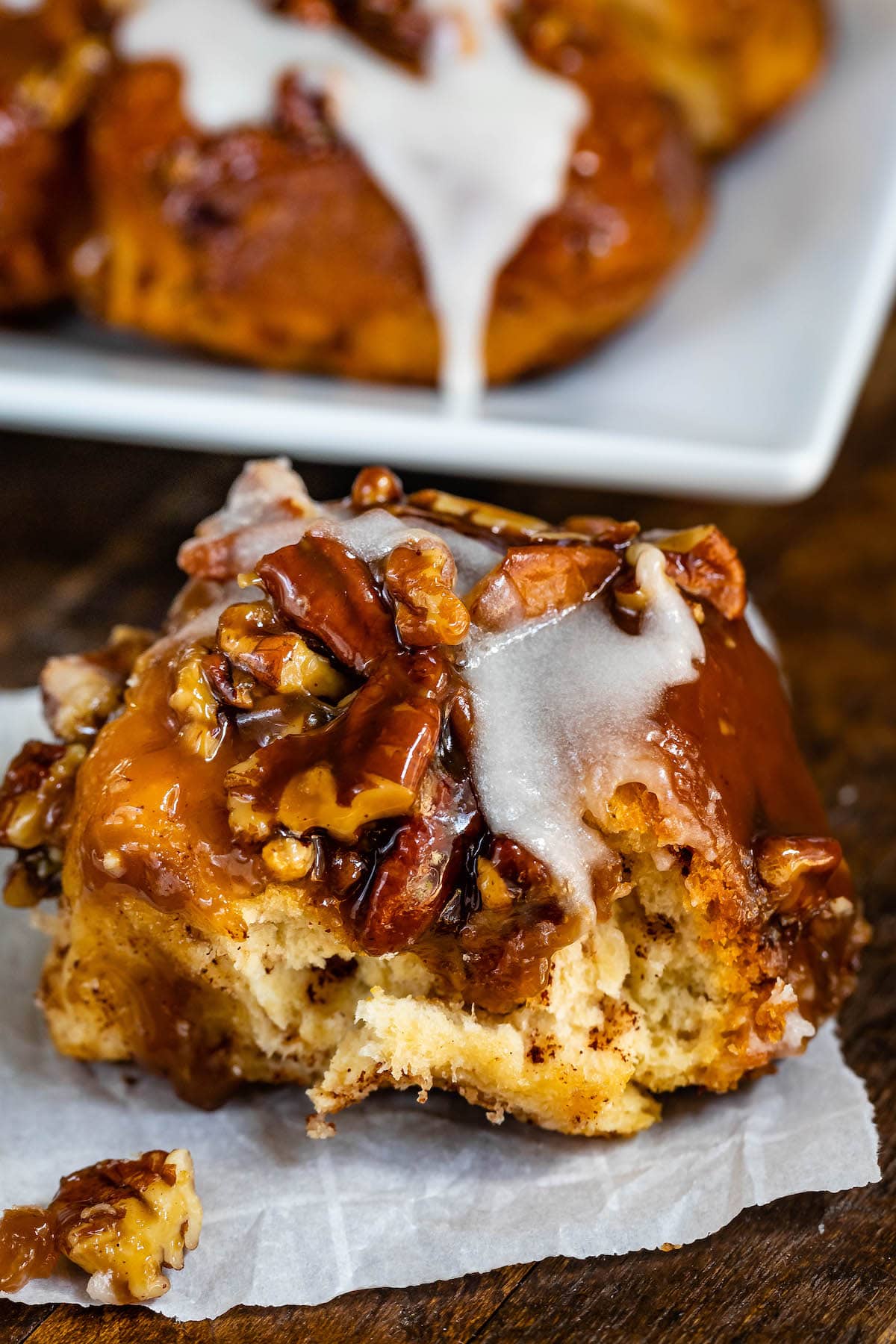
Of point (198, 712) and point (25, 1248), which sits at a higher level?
point (198, 712)

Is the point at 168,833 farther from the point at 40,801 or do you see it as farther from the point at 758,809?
the point at 758,809

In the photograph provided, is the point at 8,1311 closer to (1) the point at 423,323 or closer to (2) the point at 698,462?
(2) the point at 698,462

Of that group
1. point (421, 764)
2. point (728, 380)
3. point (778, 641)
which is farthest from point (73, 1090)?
point (728, 380)

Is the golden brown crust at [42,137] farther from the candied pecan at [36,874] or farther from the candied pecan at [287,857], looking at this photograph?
the candied pecan at [287,857]

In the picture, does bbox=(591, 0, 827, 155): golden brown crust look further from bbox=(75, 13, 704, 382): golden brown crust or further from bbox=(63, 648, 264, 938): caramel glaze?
bbox=(63, 648, 264, 938): caramel glaze

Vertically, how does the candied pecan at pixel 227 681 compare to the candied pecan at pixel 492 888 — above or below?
above

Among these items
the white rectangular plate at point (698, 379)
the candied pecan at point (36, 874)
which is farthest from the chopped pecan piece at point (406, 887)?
the white rectangular plate at point (698, 379)

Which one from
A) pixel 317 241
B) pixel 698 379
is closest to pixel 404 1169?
pixel 317 241
